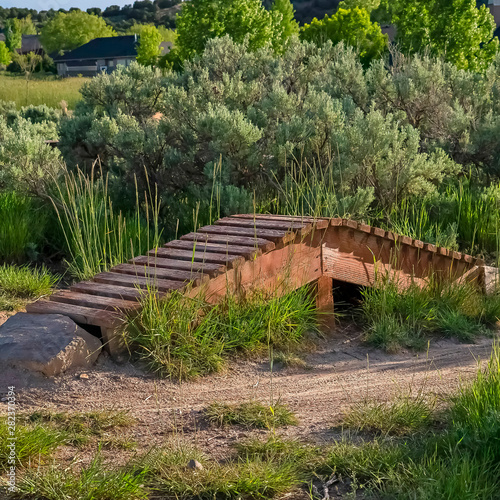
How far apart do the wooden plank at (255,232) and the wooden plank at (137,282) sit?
81 centimetres

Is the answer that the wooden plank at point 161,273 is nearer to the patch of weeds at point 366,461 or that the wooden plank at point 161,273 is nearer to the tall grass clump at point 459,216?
the patch of weeds at point 366,461

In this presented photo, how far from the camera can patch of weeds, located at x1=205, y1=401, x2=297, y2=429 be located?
3.40m

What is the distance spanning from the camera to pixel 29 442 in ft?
9.48

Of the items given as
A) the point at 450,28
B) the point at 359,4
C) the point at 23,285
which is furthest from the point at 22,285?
the point at 359,4

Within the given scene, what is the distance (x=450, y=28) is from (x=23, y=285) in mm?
14645

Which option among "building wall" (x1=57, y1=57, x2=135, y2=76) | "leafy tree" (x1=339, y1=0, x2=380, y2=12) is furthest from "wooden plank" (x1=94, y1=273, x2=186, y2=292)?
"building wall" (x1=57, y1=57, x2=135, y2=76)

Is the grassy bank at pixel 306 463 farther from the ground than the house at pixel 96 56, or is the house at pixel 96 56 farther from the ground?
the house at pixel 96 56

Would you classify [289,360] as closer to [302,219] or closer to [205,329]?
[205,329]

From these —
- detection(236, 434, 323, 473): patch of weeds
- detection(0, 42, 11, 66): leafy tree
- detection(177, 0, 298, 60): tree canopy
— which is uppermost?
detection(0, 42, 11, 66): leafy tree

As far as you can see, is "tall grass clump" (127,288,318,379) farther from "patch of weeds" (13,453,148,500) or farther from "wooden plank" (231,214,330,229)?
"patch of weeds" (13,453,148,500)

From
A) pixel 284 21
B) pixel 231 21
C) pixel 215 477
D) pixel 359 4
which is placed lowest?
pixel 215 477

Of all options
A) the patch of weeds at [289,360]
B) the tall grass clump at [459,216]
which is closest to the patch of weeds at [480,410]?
the patch of weeds at [289,360]

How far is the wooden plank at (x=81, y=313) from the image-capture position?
4.07m

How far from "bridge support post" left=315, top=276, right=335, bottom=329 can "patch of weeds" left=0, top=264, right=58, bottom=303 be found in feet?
7.63
